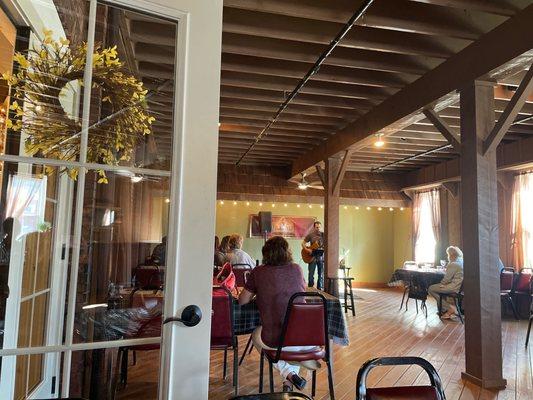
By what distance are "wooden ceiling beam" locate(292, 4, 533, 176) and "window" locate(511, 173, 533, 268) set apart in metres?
3.69

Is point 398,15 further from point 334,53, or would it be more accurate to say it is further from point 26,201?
point 26,201

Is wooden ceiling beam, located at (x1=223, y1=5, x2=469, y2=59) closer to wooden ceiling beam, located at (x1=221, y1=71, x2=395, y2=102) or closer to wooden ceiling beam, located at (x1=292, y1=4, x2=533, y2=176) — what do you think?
wooden ceiling beam, located at (x1=292, y1=4, x2=533, y2=176)

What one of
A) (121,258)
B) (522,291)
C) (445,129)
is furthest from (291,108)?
(522,291)

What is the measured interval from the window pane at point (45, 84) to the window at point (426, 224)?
9.83m

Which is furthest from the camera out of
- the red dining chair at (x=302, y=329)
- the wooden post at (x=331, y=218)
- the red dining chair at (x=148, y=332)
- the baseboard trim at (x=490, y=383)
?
the wooden post at (x=331, y=218)

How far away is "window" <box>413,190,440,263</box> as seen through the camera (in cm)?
994

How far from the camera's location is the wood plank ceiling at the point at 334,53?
3381mm

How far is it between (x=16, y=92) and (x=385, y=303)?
27.0 ft

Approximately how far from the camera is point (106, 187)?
143 cm

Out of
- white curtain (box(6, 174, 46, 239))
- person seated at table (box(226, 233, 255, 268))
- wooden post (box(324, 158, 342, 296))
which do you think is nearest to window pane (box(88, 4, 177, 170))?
white curtain (box(6, 174, 46, 239))

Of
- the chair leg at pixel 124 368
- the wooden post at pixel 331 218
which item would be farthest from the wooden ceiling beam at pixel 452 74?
the chair leg at pixel 124 368

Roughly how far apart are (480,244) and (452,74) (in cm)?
172

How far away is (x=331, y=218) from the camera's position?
279 inches

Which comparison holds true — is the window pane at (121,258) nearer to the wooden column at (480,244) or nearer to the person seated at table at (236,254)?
the wooden column at (480,244)
